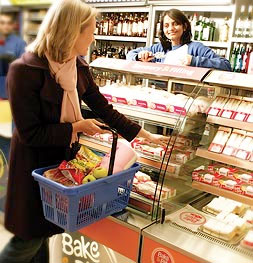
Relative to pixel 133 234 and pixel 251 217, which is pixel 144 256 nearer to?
pixel 133 234

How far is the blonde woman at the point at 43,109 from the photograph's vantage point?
165cm

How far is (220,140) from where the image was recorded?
2.13m

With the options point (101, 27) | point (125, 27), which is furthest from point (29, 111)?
point (101, 27)

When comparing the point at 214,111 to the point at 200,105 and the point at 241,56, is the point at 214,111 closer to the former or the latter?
the point at 200,105

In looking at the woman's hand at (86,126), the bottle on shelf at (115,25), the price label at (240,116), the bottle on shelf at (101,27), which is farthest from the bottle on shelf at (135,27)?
the woman's hand at (86,126)

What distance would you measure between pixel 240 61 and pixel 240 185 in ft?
9.24

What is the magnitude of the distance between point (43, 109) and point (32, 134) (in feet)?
0.47

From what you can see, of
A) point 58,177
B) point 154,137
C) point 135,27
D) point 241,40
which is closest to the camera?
point 58,177

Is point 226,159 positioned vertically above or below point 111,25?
below

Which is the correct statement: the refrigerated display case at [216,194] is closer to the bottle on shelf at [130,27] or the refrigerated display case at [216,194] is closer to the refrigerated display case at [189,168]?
the refrigerated display case at [189,168]

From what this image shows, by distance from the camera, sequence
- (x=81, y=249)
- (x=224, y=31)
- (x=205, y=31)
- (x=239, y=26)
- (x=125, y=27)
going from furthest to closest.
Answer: (x=125, y=27), (x=205, y=31), (x=224, y=31), (x=239, y=26), (x=81, y=249)

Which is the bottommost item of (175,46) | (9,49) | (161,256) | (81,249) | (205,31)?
(81,249)

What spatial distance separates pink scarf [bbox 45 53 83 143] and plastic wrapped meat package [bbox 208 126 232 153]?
2.71ft

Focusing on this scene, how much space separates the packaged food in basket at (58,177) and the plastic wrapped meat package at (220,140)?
89 centimetres
